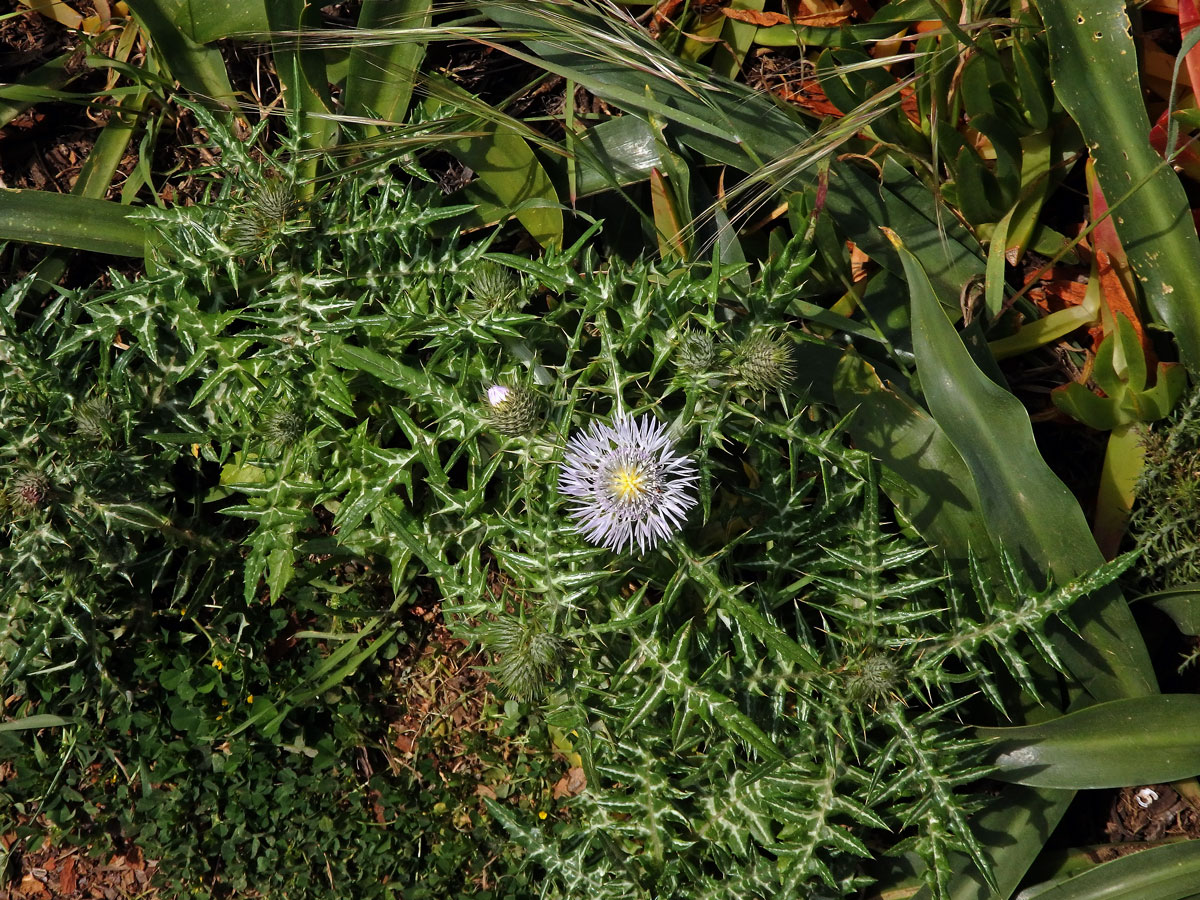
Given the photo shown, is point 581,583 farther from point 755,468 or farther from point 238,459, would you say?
point 238,459

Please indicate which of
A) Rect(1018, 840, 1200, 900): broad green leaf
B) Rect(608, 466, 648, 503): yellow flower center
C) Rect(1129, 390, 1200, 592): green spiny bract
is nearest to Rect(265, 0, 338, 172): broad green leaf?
Rect(608, 466, 648, 503): yellow flower center

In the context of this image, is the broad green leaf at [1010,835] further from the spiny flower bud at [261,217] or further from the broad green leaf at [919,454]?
the spiny flower bud at [261,217]

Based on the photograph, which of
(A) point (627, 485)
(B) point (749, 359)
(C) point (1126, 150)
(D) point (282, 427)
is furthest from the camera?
(C) point (1126, 150)

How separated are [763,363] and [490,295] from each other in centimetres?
77

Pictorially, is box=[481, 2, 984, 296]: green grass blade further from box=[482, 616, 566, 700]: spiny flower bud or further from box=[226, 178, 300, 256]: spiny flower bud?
box=[482, 616, 566, 700]: spiny flower bud

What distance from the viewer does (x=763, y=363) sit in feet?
7.41

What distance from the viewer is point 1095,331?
3.05 metres

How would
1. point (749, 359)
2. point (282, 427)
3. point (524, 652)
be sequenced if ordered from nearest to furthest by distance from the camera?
point (749, 359) → point (524, 652) → point (282, 427)

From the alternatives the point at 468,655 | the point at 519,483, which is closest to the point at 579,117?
the point at 519,483

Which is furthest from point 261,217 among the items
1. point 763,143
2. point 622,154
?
point 763,143

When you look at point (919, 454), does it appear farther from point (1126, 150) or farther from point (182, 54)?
point (182, 54)

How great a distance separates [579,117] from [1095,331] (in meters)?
1.89

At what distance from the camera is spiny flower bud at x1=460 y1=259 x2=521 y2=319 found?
8.25ft

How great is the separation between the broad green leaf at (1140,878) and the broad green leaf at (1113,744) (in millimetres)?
264
